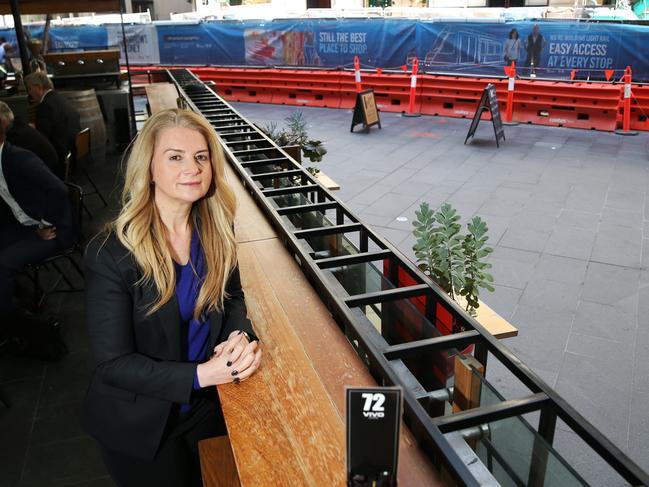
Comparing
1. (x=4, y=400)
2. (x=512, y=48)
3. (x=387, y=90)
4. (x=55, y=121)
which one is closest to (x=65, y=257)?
(x=4, y=400)

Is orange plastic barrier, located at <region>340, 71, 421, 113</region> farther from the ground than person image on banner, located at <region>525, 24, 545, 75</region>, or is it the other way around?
person image on banner, located at <region>525, 24, 545, 75</region>

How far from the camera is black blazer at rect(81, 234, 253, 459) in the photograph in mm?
2027

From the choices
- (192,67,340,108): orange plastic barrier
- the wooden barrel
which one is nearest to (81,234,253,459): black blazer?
the wooden barrel

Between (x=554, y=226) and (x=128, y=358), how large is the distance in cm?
603

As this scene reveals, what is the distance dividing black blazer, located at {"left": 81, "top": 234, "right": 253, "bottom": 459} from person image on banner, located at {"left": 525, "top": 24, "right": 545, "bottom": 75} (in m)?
13.1

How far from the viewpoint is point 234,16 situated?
2092cm

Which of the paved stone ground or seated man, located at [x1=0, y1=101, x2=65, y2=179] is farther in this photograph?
seated man, located at [x1=0, y1=101, x2=65, y2=179]

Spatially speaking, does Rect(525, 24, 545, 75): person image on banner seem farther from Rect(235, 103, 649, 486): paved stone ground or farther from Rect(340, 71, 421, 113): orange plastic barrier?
Rect(340, 71, 421, 113): orange plastic barrier

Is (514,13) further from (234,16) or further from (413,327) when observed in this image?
(413,327)

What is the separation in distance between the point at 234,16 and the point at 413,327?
2059 cm

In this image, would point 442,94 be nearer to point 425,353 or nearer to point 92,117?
point 92,117

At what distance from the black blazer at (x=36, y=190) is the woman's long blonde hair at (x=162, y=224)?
2.14 m

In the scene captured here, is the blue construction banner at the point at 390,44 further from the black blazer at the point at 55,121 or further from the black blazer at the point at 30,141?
the black blazer at the point at 30,141

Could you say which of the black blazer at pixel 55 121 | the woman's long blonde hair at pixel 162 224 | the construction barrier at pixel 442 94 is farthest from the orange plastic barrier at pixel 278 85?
the woman's long blonde hair at pixel 162 224
